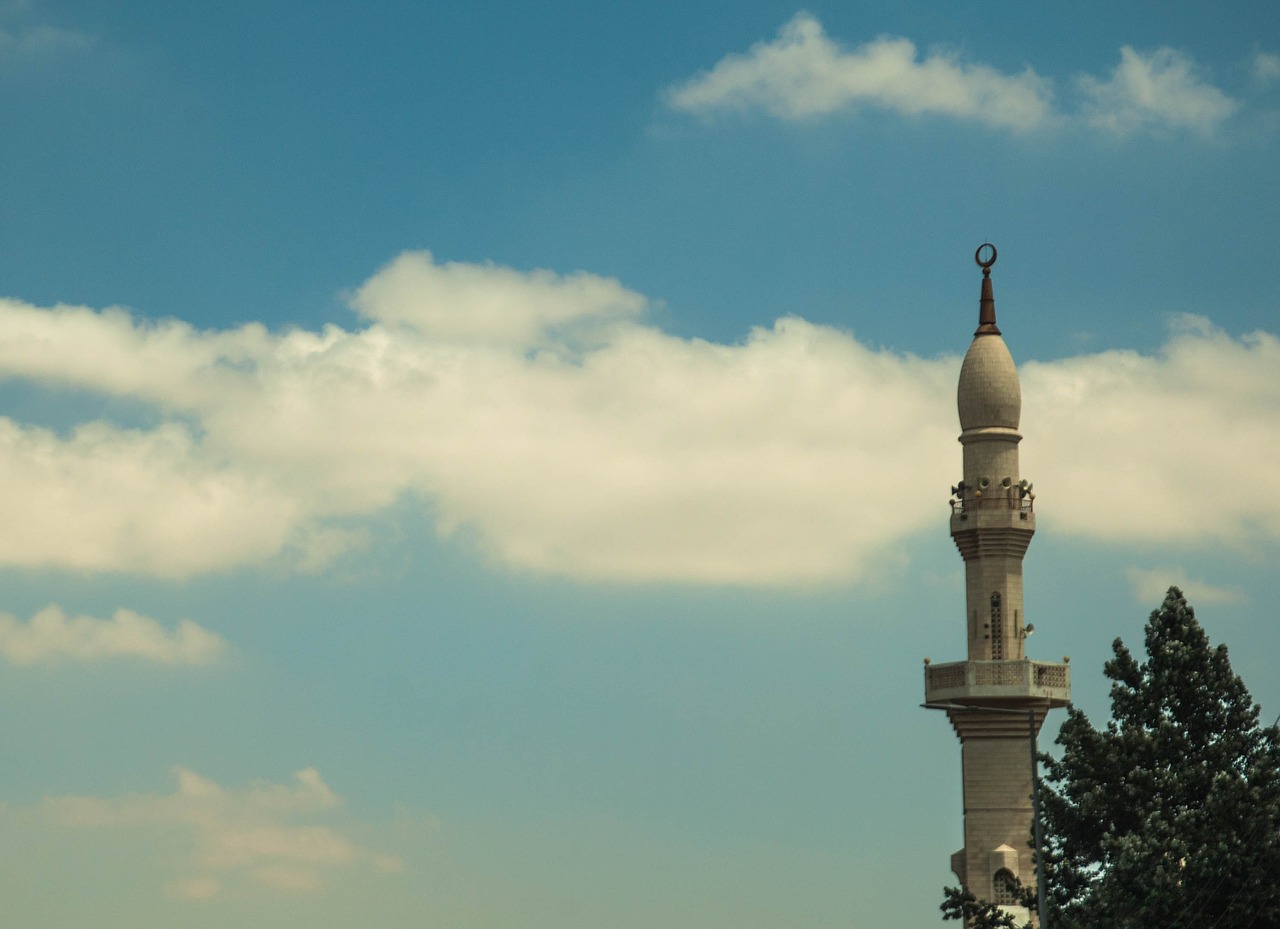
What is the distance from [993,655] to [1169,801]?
15.6m

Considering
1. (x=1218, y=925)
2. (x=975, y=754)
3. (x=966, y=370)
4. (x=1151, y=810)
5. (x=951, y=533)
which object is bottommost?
(x=1218, y=925)

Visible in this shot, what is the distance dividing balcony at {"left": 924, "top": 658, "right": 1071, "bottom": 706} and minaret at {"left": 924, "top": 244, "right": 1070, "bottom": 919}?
36 millimetres

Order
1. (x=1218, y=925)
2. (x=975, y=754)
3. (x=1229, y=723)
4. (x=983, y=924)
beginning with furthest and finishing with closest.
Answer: (x=975, y=754) < (x=983, y=924) < (x=1229, y=723) < (x=1218, y=925)

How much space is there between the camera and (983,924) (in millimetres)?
62875

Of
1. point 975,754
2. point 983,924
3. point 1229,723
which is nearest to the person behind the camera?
point 1229,723

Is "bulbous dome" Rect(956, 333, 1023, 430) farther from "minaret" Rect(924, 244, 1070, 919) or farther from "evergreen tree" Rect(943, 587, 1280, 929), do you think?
"evergreen tree" Rect(943, 587, 1280, 929)

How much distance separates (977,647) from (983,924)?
12.0m

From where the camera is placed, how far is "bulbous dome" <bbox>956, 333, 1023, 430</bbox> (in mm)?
73250

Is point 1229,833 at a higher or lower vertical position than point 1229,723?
lower

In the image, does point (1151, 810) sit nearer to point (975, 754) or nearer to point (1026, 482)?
point (975, 754)

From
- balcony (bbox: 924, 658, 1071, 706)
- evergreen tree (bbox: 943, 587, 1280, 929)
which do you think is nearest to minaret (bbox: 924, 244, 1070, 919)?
balcony (bbox: 924, 658, 1071, 706)

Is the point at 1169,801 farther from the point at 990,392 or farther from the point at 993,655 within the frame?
the point at 990,392

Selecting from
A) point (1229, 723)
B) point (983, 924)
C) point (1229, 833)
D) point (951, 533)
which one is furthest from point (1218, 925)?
point (951, 533)

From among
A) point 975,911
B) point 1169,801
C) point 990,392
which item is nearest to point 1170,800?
point 1169,801
